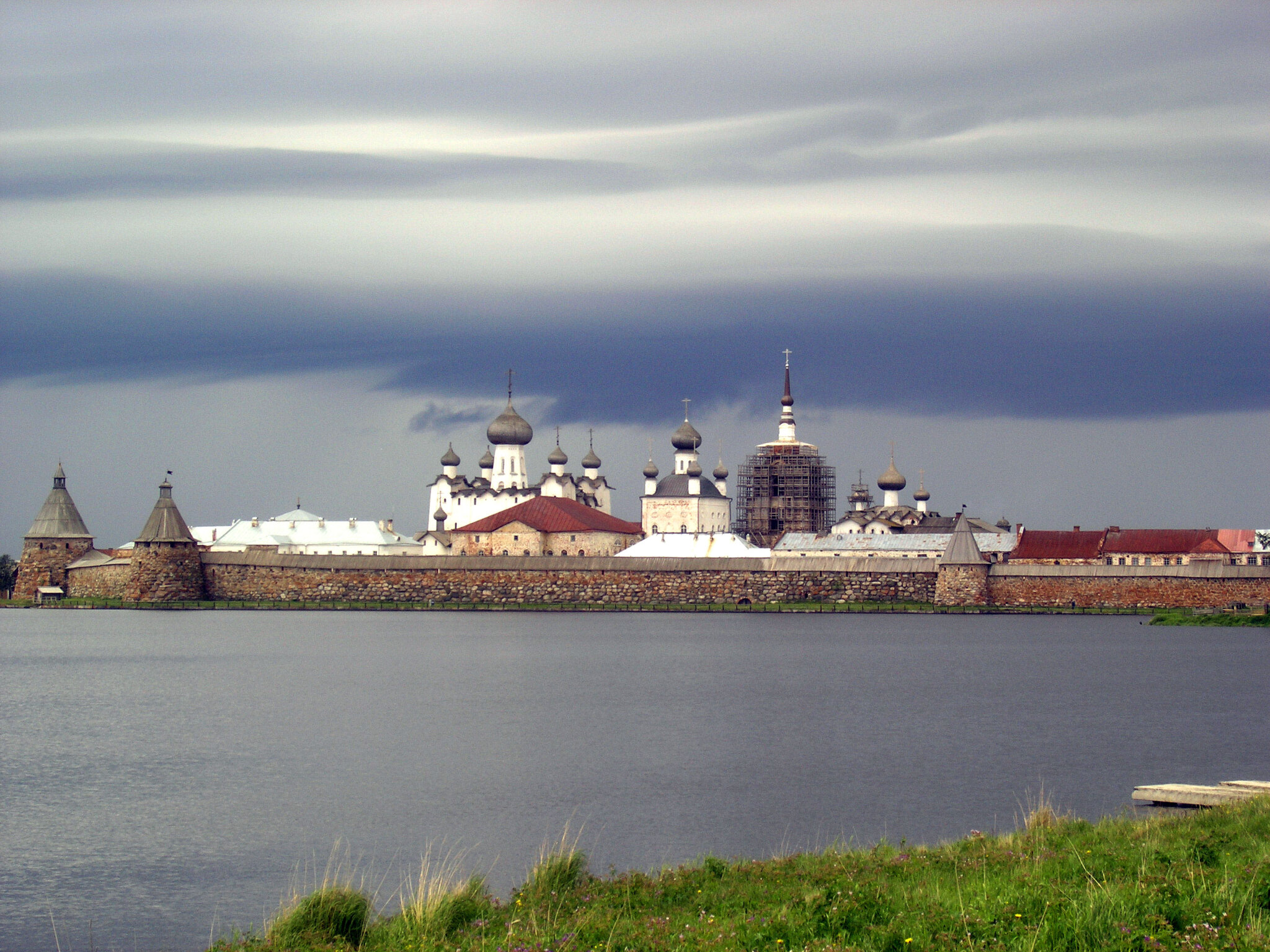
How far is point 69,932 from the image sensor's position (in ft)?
30.0

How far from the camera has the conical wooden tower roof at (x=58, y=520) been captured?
5647 centimetres

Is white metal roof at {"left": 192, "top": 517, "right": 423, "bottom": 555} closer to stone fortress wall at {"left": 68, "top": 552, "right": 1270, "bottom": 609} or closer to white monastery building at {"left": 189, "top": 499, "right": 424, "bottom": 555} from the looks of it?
white monastery building at {"left": 189, "top": 499, "right": 424, "bottom": 555}

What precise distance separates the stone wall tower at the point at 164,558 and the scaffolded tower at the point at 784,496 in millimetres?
26345

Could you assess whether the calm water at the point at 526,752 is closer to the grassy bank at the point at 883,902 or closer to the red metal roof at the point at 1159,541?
the grassy bank at the point at 883,902

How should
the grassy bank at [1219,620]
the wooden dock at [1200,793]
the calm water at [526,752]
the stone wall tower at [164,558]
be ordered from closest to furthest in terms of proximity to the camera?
the wooden dock at [1200,793] < the calm water at [526,752] < the grassy bank at [1219,620] < the stone wall tower at [164,558]

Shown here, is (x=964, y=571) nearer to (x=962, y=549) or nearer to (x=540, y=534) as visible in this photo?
(x=962, y=549)

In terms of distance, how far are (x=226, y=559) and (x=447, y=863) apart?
149ft

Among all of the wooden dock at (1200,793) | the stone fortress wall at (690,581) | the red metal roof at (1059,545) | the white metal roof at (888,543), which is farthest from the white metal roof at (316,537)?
the wooden dock at (1200,793)

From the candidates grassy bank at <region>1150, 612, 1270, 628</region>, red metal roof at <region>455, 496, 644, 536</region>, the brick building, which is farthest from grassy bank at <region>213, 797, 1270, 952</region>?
red metal roof at <region>455, 496, 644, 536</region>

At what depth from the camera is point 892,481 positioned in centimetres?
7294

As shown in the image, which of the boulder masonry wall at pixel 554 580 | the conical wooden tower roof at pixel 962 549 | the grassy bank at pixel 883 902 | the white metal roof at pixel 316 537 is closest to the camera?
the grassy bank at pixel 883 902

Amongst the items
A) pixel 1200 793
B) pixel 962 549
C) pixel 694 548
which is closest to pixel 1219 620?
pixel 962 549

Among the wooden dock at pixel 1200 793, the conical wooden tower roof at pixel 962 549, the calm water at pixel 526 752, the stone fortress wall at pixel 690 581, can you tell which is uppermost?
the conical wooden tower roof at pixel 962 549

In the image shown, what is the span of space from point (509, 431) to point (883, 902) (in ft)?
208
